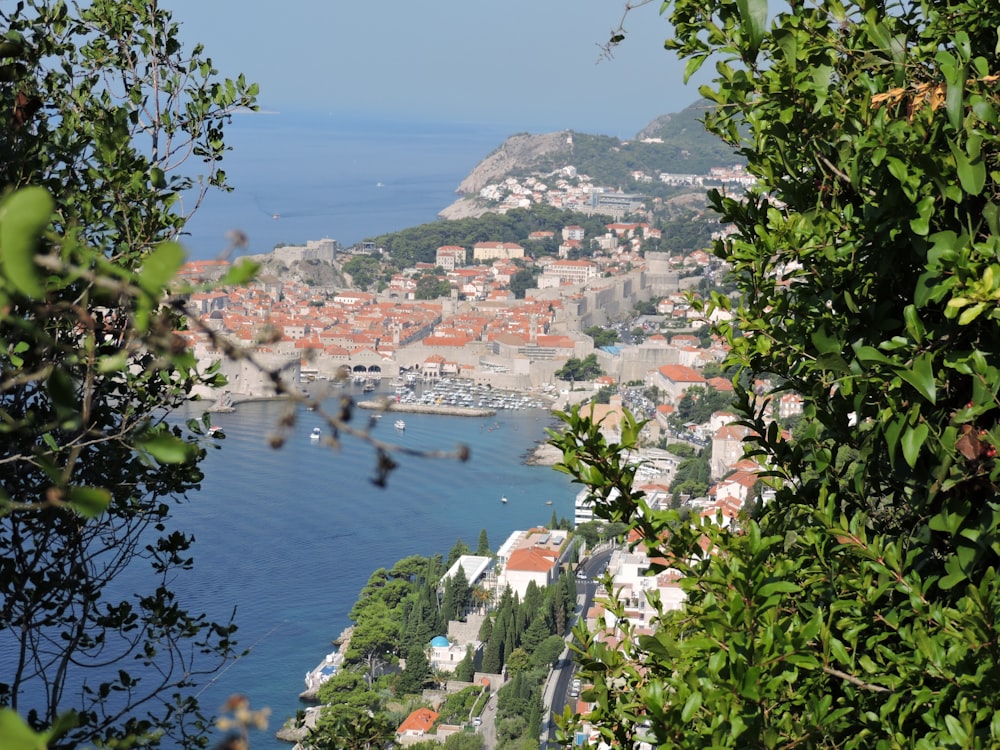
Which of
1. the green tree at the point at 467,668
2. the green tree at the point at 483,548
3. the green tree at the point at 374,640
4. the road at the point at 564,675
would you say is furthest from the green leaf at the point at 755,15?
the green tree at the point at 483,548

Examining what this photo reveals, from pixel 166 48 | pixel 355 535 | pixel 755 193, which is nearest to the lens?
pixel 755 193

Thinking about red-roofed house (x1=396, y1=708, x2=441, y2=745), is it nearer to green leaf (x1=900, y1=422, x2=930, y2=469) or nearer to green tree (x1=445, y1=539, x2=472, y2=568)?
green tree (x1=445, y1=539, x2=472, y2=568)

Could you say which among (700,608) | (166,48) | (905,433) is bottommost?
(700,608)

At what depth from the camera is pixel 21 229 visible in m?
0.42

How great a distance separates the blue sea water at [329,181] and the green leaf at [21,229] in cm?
1703

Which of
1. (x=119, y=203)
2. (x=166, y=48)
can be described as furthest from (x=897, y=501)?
(x=166, y=48)

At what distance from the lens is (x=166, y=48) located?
246 centimetres

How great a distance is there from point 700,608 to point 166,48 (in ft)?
5.92

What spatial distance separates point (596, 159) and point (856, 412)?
163 feet

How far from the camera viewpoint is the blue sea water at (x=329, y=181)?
3619 cm

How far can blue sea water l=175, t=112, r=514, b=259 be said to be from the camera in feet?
119

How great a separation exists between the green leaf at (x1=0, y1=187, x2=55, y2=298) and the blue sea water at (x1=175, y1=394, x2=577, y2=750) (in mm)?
8495

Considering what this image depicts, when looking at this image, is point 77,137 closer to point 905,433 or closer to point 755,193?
point 755,193

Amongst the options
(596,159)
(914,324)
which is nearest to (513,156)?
(596,159)
